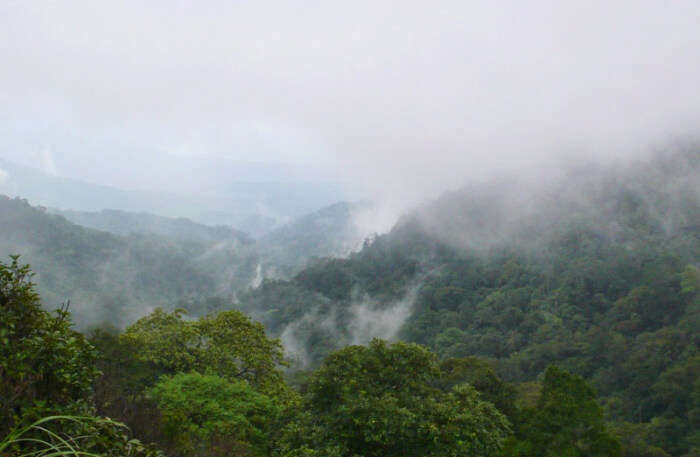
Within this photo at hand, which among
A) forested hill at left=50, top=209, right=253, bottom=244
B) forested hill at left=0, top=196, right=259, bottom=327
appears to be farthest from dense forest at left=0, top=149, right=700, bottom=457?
forested hill at left=50, top=209, right=253, bottom=244

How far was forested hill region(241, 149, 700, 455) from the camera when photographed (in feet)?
143

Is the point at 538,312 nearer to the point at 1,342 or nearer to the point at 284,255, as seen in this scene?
the point at 1,342

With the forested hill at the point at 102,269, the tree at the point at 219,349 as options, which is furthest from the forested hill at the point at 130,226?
the tree at the point at 219,349

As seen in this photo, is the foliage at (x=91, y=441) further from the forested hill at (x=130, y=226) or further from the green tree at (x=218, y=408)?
the forested hill at (x=130, y=226)

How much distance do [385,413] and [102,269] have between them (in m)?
96.6

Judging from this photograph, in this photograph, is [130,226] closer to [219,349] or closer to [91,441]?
[219,349]

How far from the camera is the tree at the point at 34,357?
12.5 ft

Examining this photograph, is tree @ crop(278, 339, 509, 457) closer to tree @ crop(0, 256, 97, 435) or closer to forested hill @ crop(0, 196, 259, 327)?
tree @ crop(0, 256, 97, 435)

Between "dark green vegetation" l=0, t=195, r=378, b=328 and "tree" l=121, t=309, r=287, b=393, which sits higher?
"dark green vegetation" l=0, t=195, r=378, b=328

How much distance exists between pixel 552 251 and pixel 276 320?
48523 millimetres

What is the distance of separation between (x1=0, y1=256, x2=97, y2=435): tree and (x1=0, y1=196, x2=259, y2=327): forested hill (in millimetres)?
60256

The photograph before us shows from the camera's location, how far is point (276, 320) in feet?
264

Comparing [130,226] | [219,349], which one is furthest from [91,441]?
[130,226]

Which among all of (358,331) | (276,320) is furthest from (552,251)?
(276,320)
